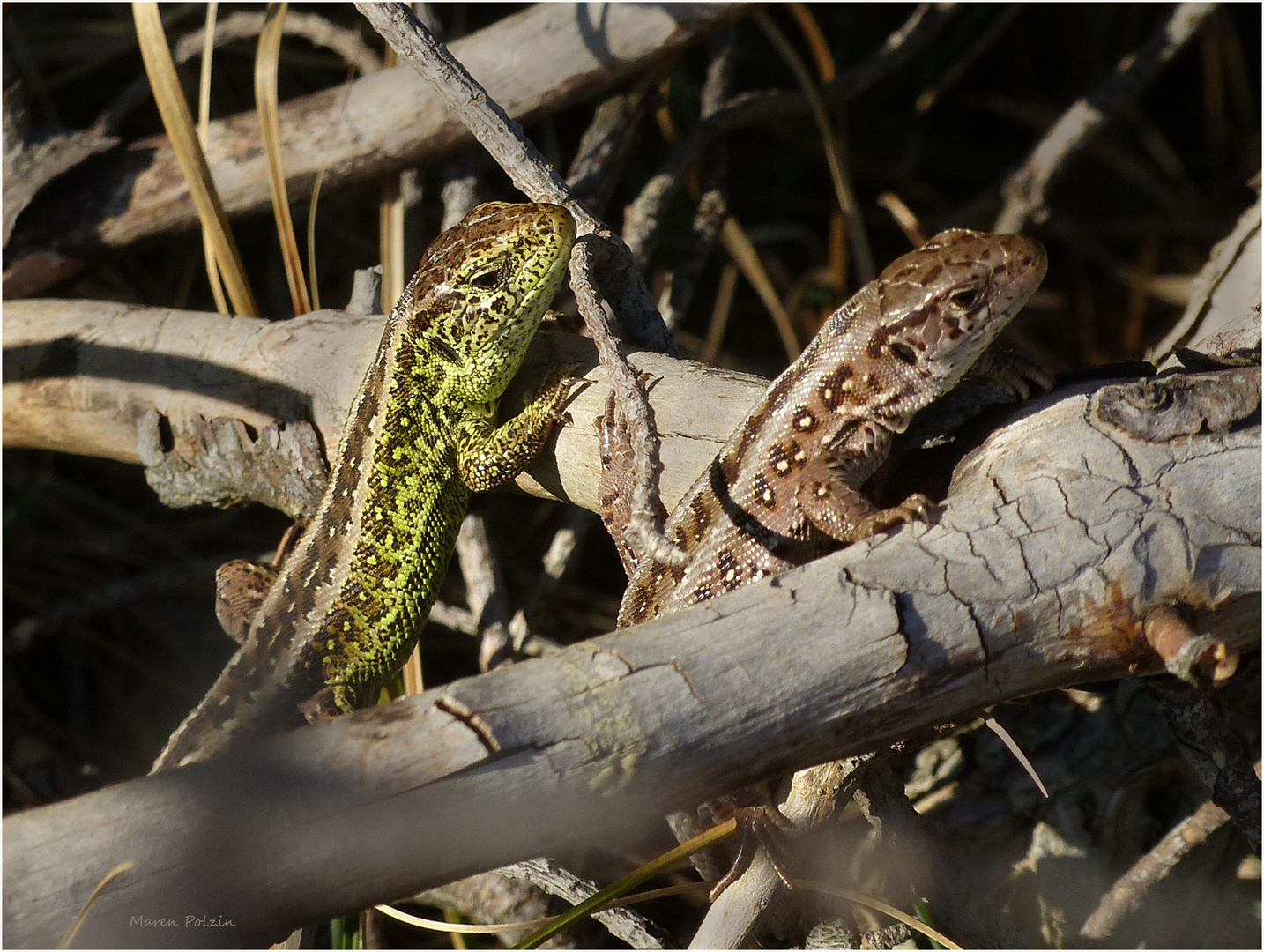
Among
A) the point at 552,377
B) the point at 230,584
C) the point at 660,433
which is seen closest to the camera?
the point at 660,433

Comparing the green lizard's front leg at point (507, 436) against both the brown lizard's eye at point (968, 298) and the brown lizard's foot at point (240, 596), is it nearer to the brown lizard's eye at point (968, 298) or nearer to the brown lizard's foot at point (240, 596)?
the brown lizard's foot at point (240, 596)

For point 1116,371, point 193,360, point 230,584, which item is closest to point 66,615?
point 230,584

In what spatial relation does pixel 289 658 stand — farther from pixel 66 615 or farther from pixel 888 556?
pixel 888 556

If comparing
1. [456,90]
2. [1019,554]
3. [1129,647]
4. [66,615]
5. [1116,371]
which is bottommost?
[66,615]

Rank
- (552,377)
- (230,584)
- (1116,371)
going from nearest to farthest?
(1116,371), (552,377), (230,584)

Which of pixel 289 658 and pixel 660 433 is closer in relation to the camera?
pixel 660 433

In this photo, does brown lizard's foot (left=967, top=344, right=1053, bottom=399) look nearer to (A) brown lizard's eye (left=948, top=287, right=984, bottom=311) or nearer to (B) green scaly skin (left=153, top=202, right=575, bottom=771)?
(A) brown lizard's eye (left=948, top=287, right=984, bottom=311)

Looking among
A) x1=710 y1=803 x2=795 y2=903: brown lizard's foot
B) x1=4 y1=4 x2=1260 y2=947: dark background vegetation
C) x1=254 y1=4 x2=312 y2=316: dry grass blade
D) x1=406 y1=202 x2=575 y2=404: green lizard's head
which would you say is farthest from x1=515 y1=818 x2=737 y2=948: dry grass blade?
x1=254 y1=4 x2=312 y2=316: dry grass blade
